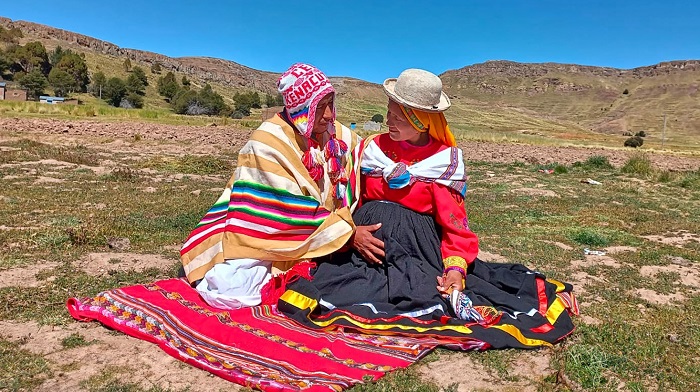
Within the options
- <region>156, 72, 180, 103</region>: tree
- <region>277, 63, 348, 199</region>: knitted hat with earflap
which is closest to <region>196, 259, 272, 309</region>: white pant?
<region>277, 63, 348, 199</region>: knitted hat with earflap

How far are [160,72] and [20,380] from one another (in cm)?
8602

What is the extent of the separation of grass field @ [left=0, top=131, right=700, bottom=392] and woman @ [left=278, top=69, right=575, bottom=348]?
239 mm

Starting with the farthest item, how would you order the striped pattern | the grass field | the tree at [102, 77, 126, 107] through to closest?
the tree at [102, 77, 126, 107] < the striped pattern < the grass field

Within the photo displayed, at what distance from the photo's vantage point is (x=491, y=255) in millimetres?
5984

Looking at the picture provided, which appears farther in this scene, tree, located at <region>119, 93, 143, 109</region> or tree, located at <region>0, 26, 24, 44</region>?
tree, located at <region>0, 26, 24, 44</region>

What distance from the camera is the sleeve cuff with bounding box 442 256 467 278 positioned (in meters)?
3.54

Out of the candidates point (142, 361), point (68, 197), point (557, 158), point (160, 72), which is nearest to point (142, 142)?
point (68, 197)

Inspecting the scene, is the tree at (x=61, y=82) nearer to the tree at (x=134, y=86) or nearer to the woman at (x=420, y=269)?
the tree at (x=134, y=86)

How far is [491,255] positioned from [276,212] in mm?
3359

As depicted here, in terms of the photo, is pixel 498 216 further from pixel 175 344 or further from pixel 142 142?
pixel 142 142

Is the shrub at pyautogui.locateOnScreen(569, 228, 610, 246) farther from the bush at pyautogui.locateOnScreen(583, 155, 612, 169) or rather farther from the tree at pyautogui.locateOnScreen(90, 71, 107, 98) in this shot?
the tree at pyautogui.locateOnScreen(90, 71, 107, 98)

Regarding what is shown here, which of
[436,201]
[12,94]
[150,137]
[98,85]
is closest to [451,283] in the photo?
[436,201]

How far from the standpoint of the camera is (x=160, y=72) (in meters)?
81.6

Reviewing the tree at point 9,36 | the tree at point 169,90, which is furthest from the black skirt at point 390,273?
the tree at point 9,36
